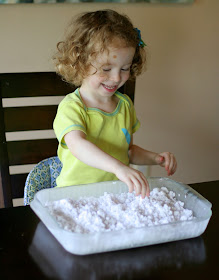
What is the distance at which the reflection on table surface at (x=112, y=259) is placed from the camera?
782 millimetres

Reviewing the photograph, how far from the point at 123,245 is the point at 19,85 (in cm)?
85

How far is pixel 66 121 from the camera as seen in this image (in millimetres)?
1161

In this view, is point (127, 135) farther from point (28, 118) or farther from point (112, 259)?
point (112, 259)

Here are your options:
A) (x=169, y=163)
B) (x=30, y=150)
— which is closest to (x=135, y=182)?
(x=169, y=163)

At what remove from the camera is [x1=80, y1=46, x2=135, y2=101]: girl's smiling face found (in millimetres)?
1150

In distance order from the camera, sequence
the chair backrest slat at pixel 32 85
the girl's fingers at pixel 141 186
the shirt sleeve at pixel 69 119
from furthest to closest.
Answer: the chair backrest slat at pixel 32 85 → the shirt sleeve at pixel 69 119 → the girl's fingers at pixel 141 186

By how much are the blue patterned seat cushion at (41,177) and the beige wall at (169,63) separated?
0.60m

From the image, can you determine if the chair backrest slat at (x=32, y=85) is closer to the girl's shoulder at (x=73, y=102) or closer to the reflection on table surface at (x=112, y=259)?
the girl's shoulder at (x=73, y=102)

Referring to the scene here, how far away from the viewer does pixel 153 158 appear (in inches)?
50.9

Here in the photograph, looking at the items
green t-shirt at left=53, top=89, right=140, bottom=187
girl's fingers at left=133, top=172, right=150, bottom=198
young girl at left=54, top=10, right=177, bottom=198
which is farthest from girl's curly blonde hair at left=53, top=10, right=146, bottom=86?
girl's fingers at left=133, top=172, right=150, bottom=198

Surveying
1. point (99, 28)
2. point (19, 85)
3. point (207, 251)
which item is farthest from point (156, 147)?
point (207, 251)

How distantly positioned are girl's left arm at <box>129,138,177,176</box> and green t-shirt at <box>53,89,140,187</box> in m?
0.04

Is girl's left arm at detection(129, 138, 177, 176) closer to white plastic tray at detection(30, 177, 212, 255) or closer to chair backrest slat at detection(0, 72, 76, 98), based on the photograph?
white plastic tray at detection(30, 177, 212, 255)

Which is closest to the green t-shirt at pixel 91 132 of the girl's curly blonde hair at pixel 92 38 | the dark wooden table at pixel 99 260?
the girl's curly blonde hair at pixel 92 38
